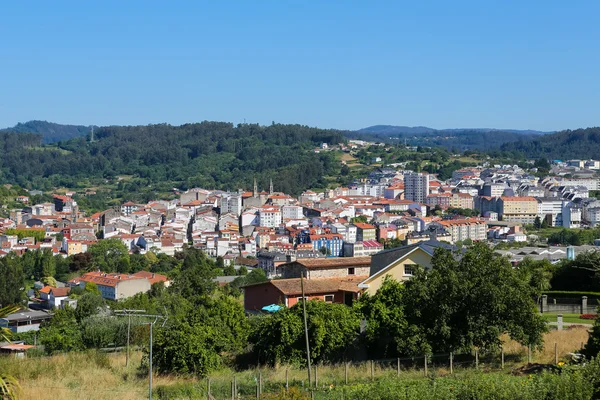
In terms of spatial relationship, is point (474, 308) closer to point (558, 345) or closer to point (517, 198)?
point (558, 345)

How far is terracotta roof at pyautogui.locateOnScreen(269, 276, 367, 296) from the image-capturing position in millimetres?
14141

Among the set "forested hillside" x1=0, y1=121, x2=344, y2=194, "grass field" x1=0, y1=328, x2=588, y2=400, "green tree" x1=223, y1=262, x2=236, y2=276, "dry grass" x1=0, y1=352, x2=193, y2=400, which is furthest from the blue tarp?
"forested hillside" x1=0, y1=121, x2=344, y2=194

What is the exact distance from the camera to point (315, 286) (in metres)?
14.3

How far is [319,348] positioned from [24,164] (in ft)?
330

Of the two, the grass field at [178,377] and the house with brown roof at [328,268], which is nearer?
the grass field at [178,377]

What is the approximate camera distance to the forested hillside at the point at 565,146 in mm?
137750

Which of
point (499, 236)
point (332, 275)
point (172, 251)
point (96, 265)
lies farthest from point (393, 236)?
point (332, 275)

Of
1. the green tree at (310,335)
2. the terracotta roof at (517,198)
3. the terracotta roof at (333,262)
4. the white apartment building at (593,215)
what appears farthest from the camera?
the terracotta roof at (517,198)

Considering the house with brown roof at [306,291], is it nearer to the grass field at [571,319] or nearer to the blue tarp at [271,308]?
the blue tarp at [271,308]

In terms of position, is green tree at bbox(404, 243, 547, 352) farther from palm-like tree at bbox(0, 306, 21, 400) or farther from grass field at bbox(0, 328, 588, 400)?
palm-like tree at bbox(0, 306, 21, 400)

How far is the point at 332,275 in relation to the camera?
632 inches

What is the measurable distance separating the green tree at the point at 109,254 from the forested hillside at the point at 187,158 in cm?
3256

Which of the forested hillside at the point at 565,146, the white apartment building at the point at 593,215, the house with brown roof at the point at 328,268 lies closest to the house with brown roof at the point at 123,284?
A: the house with brown roof at the point at 328,268

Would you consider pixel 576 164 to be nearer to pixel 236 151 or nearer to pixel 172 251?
pixel 236 151
